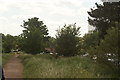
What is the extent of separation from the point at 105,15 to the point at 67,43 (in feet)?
20.8

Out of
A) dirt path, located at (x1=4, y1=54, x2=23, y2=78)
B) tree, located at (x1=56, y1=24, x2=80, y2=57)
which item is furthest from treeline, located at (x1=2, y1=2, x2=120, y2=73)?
dirt path, located at (x1=4, y1=54, x2=23, y2=78)

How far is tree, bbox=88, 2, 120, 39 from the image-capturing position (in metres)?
31.9

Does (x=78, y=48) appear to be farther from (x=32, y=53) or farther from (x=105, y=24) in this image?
(x=32, y=53)

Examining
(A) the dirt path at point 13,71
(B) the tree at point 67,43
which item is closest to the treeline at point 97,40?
(B) the tree at point 67,43

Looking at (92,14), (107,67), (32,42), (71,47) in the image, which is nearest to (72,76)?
(107,67)

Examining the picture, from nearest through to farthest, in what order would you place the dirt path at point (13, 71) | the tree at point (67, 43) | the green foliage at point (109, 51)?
the green foliage at point (109, 51)
the dirt path at point (13, 71)
the tree at point (67, 43)

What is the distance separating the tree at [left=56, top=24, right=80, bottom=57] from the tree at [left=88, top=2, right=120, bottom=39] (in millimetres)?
4285

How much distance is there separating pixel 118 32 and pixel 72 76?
433 cm

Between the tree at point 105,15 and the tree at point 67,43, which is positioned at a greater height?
the tree at point 105,15

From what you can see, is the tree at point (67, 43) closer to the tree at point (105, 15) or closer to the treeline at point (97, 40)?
the treeline at point (97, 40)

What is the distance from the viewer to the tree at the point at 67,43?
3009 centimetres

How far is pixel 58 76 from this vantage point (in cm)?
1220

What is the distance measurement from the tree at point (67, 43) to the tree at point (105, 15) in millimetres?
4285

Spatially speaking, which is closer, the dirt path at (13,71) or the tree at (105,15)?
the dirt path at (13,71)
